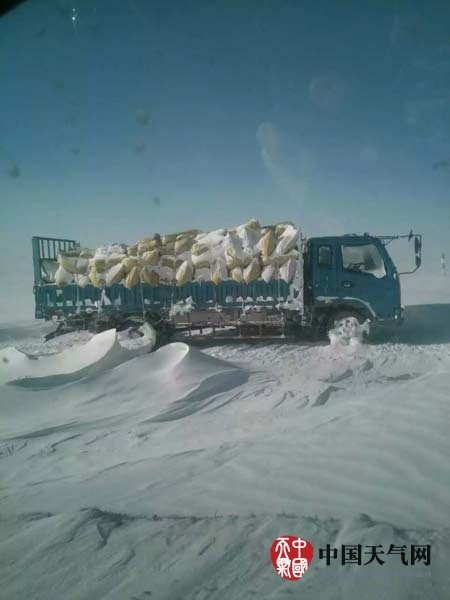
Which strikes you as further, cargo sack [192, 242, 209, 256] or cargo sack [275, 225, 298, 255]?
cargo sack [192, 242, 209, 256]

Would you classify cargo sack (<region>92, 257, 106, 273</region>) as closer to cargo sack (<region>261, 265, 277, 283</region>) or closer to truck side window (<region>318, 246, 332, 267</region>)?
cargo sack (<region>261, 265, 277, 283</region>)

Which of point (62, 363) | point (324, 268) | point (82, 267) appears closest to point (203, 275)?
point (324, 268)

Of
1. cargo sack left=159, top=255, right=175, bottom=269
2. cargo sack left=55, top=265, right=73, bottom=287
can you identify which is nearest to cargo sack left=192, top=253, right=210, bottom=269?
cargo sack left=159, top=255, right=175, bottom=269

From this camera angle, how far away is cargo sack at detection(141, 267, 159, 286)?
7945mm

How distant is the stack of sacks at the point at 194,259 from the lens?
7715 mm

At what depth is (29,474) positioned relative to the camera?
3240mm

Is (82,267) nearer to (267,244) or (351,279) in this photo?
(267,244)

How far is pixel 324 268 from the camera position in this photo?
7.88 m

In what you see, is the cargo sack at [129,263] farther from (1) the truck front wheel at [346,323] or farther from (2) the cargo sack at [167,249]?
(1) the truck front wheel at [346,323]

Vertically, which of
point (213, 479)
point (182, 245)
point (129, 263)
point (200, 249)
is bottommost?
point (213, 479)

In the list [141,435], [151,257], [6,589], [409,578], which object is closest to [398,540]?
[409,578]

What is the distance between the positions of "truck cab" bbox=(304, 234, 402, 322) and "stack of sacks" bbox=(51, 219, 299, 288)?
1.88 feet

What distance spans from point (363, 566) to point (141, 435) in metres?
2.47

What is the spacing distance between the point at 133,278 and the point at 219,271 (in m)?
1.75
